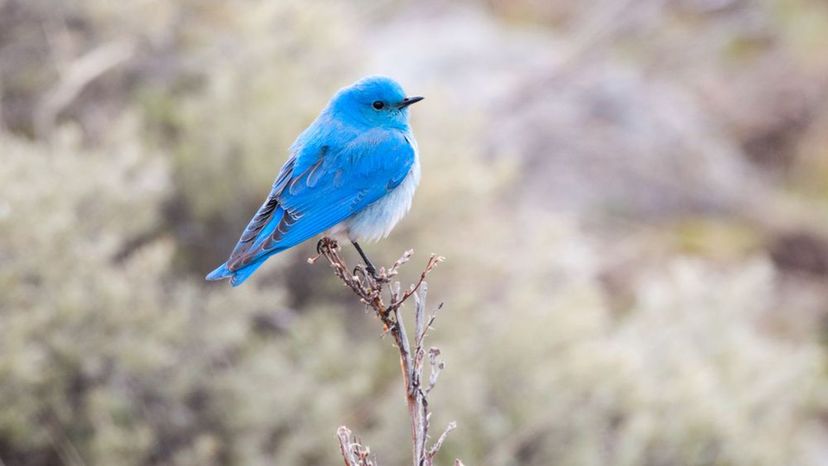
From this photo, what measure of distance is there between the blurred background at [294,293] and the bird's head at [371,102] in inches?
55.8

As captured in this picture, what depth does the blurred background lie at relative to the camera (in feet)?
14.6

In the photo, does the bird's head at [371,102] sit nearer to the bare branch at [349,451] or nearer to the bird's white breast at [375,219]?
the bird's white breast at [375,219]

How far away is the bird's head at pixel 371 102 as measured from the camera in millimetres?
3518

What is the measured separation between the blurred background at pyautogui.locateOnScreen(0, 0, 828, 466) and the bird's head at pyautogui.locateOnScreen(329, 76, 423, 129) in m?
1.42

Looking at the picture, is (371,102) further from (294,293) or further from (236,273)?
(294,293)

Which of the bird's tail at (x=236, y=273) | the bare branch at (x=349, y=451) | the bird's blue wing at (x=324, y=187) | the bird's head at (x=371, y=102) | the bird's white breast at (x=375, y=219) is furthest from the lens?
the bird's head at (x=371, y=102)

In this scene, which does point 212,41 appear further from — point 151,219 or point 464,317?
point 464,317

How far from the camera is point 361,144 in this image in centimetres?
345

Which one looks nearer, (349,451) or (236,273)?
(349,451)

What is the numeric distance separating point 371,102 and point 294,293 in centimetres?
224

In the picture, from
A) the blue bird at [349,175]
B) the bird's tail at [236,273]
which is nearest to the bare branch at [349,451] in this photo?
the bird's tail at [236,273]

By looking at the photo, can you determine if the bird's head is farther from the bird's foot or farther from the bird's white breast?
the bird's foot

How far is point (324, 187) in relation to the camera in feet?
10.8

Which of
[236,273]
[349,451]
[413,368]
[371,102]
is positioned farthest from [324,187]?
[349,451]
